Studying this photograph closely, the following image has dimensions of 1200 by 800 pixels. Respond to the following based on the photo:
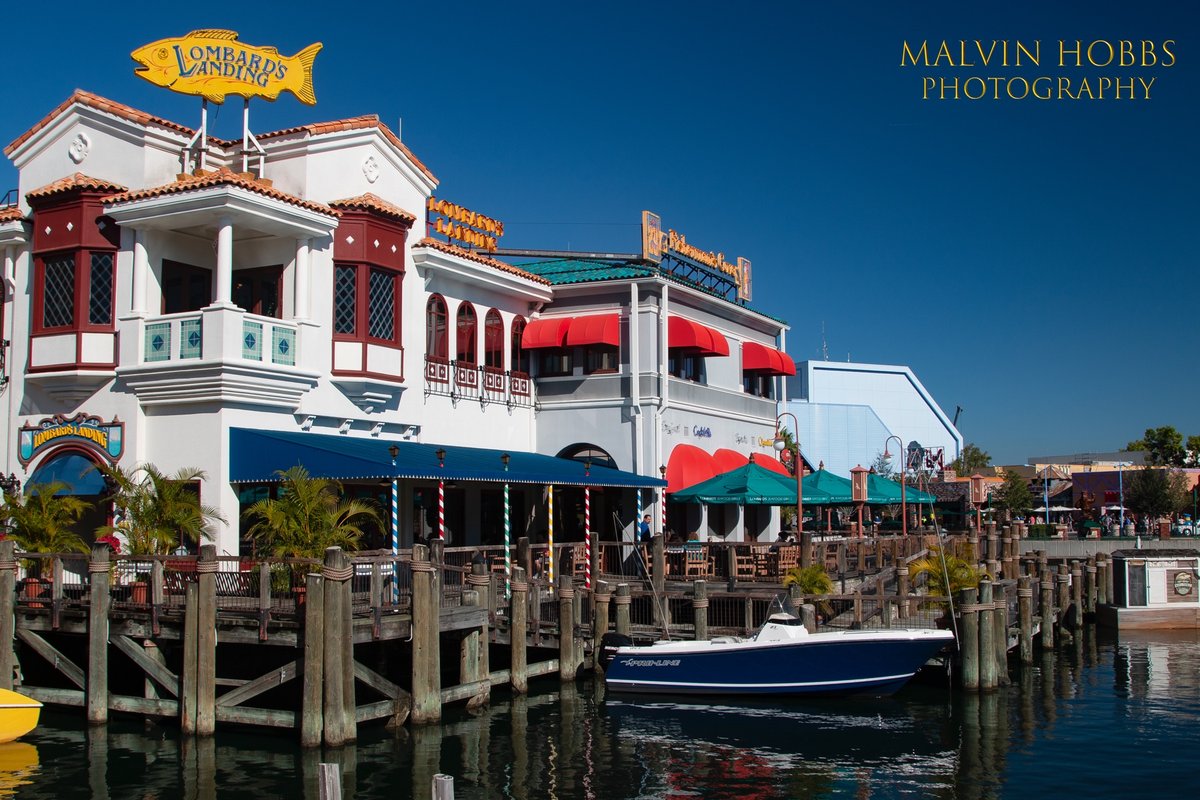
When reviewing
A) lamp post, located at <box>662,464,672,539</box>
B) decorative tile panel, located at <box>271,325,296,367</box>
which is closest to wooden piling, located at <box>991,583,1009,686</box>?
lamp post, located at <box>662,464,672,539</box>

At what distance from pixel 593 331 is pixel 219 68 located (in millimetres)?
11780

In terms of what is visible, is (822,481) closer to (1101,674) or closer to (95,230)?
(1101,674)

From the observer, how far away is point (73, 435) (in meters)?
25.6

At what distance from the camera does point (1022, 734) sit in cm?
1928

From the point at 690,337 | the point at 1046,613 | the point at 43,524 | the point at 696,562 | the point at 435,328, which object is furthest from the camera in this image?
the point at 690,337

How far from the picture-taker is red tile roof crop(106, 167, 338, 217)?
78.6ft

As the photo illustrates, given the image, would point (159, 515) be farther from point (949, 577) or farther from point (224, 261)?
point (949, 577)

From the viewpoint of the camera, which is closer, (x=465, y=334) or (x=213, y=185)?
(x=213, y=185)

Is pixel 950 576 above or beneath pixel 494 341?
beneath

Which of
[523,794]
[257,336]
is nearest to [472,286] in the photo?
[257,336]

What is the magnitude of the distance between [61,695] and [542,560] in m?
10.7

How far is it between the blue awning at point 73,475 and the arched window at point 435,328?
845cm

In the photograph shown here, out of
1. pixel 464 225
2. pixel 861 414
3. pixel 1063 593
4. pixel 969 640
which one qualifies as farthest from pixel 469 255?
pixel 861 414

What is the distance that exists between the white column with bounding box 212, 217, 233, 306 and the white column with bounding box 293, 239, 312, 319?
1717 mm
